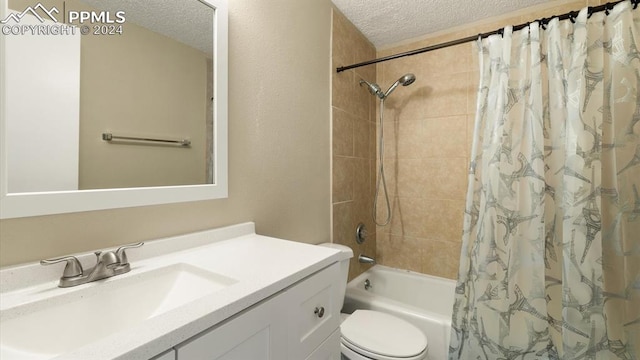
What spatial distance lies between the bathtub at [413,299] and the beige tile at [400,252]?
0.07 meters

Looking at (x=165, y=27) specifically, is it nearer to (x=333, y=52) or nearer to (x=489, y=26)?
(x=333, y=52)

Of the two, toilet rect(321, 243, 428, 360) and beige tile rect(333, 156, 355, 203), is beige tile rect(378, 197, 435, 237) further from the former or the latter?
toilet rect(321, 243, 428, 360)

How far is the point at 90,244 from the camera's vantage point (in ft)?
2.43

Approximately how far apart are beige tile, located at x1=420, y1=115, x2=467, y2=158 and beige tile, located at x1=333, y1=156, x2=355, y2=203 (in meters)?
0.66

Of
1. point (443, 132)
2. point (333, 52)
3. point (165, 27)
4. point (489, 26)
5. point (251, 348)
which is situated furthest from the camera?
point (443, 132)

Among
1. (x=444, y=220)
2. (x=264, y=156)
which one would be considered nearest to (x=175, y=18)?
(x=264, y=156)

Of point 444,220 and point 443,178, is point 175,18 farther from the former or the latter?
point 444,220

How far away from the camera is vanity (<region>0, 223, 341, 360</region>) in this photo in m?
0.48

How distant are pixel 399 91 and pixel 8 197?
2.27 metres

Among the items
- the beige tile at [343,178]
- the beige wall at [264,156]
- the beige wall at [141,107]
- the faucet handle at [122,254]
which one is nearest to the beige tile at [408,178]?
the beige tile at [343,178]

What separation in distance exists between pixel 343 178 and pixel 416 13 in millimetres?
1223

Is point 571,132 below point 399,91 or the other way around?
below

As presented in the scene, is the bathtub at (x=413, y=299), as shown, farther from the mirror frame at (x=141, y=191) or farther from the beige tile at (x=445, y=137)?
the mirror frame at (x=141, y=191)

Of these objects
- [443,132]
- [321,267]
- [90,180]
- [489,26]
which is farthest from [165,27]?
[489,26]
